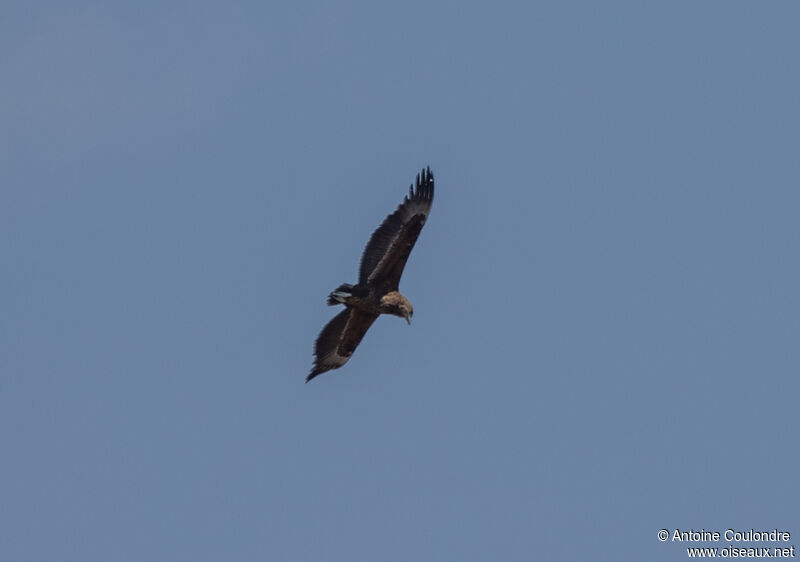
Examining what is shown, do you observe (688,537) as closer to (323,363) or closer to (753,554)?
(753,554)

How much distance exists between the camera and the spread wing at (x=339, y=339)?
23812 mm

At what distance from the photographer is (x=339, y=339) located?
2430cm

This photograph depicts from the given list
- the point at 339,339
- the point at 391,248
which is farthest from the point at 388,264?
the point at 339,339

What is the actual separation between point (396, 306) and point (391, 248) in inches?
42.3

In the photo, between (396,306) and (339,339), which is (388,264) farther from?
(339,339)

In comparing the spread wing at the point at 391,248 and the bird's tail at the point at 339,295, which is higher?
the spread wing at the point at 391,248

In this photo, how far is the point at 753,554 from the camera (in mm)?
19562

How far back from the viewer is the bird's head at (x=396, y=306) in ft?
74.4

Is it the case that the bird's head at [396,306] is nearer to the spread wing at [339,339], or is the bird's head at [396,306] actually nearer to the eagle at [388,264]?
the eagle at [388,264]

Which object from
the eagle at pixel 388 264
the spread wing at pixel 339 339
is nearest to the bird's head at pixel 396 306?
the eagle at pixel 388 264

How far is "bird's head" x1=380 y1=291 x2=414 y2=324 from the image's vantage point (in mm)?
22688

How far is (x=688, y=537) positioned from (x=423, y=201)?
25.9ft

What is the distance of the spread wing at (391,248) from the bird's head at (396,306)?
17 centimetres

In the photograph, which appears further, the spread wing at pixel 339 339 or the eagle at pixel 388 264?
the spread wing at pixel 339 339
